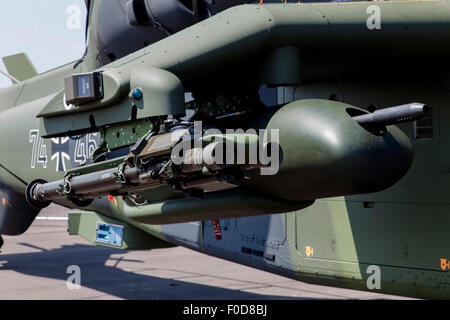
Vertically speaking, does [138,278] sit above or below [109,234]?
below

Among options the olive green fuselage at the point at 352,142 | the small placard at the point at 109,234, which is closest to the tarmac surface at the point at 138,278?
the small placard at the point at 109,234

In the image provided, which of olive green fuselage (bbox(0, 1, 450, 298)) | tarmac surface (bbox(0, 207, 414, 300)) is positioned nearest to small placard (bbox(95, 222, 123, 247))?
tarmac surface (bbox(0, 207, 414, 300))

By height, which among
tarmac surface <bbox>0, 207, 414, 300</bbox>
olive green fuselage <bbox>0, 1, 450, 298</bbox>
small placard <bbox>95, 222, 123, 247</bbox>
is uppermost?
olive green fuselage <bbox>0, 1, 450, 298</bbox>

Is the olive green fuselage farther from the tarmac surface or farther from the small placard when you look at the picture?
the small placard

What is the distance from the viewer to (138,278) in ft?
31.1

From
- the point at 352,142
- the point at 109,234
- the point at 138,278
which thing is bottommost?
the point at 138,278

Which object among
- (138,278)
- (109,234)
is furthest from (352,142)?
(138,278)

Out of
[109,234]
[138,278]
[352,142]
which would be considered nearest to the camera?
[352,142]

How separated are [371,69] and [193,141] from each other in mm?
1562

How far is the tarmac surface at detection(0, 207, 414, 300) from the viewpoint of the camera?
26.7 ft

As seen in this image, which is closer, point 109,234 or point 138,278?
point 109,234

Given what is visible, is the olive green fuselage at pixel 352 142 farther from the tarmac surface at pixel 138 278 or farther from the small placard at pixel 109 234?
the small placard at pixel 109 234

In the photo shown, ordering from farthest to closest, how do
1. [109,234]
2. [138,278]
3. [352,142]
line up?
1. [138,278]
2. [109,234]
3. [352,142]

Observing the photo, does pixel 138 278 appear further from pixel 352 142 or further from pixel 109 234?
pixel 352 142
